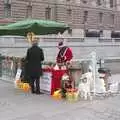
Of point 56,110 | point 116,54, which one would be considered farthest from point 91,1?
point 56,110

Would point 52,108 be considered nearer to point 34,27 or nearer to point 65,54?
point 65,54

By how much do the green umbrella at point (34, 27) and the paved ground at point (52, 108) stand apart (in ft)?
7.25

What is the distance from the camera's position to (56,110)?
464 inches

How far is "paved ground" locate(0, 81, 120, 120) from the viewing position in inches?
429

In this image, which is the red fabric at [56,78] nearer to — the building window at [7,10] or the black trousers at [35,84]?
the black trousers at [35,84]

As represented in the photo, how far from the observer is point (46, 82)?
48.3ft

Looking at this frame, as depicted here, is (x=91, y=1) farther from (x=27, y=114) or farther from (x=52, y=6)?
(x=27, y=114)

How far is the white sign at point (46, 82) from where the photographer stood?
14.5 m

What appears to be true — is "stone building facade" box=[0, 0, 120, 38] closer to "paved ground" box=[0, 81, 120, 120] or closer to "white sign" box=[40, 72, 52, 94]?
"white sign" box=[40, 72, 52, 94]

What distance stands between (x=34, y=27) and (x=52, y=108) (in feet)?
12.3

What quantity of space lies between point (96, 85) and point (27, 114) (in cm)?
334

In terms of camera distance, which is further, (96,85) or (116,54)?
(116,54)

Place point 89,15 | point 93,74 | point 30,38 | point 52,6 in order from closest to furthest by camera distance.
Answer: point 93,74
point 30,38
point 52,6
point 89,15

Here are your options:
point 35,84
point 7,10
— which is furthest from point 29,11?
point 35,84
